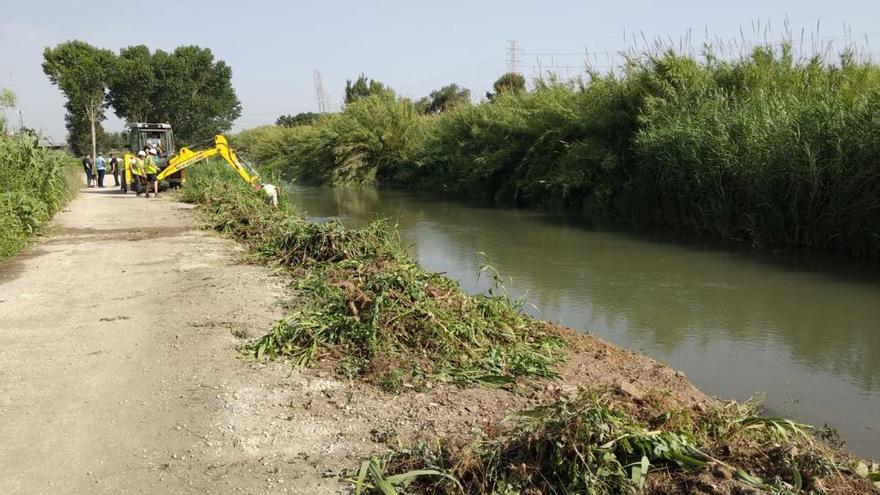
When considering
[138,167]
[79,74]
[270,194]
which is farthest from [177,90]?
[270,194]

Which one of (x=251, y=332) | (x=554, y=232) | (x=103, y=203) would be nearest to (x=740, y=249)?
(x=554, y=232)

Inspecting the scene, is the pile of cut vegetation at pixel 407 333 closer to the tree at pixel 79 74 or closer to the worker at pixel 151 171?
the worker at pixel 151 171

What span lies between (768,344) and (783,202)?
20.9 feet

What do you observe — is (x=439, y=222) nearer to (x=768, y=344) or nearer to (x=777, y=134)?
(x=777, y=134)

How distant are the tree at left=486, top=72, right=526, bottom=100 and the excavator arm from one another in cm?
1214

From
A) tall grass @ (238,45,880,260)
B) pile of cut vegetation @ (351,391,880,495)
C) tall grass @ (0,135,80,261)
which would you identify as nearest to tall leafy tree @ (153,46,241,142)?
tall grass @ (238,45,880,260)

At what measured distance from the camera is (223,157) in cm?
1997

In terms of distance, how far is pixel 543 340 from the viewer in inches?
258

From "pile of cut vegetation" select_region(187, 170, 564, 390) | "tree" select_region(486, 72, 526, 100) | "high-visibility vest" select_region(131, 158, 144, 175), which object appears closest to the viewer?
"pile of cut vegetation" select_region(187, 170, 564, 390)

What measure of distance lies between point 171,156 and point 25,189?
1065cm

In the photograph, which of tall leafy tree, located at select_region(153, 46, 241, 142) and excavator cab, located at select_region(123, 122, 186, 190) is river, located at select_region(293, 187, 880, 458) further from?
tall leafy tree, located at select_region(153, 46, 241, 142)

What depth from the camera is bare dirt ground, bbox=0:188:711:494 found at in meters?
4.15

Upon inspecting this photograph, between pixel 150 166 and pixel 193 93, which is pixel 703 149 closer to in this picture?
pixel 150 166

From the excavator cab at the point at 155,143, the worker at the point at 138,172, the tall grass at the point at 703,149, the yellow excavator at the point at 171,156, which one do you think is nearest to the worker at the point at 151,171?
the worker at the point at 138,172
